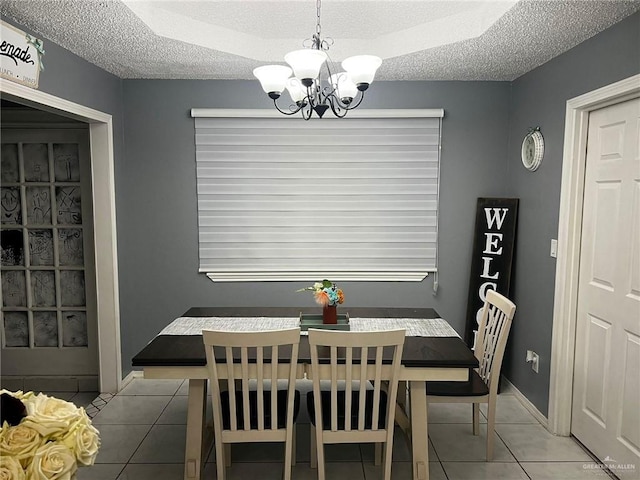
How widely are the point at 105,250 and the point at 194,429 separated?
65.8 inches

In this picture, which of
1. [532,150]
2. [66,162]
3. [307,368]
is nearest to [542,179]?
[532,150]

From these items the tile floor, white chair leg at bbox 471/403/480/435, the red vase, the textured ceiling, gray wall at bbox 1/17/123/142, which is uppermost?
the textured ceiling

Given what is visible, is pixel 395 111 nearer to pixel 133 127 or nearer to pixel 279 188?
pixel 279 188

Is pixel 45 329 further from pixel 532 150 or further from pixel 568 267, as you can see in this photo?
pixel 532 150

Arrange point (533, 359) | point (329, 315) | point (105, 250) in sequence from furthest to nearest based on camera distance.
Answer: point (105, 250) → point (533, 359) → point (329, 315)

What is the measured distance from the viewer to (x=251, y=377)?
2.20 meters

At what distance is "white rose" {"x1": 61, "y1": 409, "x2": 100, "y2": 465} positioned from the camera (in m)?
0.97

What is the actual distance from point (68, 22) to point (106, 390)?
256 centimetres

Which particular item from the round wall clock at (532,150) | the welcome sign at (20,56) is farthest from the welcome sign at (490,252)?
the welcome sign at (20,56)

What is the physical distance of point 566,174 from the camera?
2.83 m

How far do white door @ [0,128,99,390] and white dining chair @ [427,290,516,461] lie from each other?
263 centimetres

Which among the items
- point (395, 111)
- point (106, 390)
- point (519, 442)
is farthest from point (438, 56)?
point (106, 390)

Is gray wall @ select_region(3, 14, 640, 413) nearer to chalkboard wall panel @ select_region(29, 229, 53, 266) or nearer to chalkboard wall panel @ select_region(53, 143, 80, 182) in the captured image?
chalkboard wall panel @ select_region(53, 143, 80, 182)

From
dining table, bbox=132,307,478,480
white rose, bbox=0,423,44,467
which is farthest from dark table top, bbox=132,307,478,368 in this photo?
white rose, bbox=0,423,44,467
